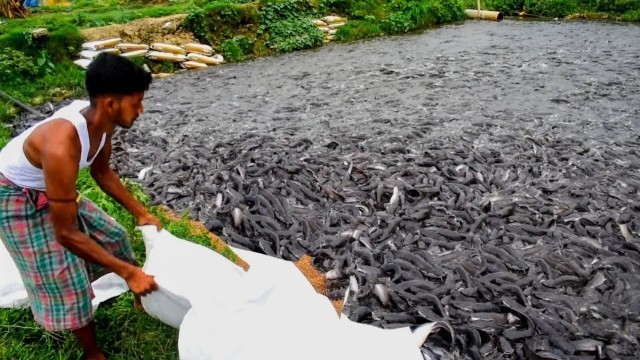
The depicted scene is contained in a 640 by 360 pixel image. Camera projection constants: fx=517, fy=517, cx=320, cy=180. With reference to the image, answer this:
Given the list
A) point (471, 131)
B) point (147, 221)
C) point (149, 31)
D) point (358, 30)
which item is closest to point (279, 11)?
point (358, 30)

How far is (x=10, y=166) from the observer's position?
7.51 feet

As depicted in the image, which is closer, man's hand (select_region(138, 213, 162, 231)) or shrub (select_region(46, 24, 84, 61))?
man's hand (select_region(138, 213, 162, 231))

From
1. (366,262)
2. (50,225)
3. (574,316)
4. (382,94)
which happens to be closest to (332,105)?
(382,94)

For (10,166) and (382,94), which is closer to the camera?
(10,166)

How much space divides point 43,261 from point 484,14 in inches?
679

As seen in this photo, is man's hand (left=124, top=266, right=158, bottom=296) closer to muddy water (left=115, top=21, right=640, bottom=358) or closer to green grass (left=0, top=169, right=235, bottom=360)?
green grass (left=0, top=169, right=235, bottom=360)

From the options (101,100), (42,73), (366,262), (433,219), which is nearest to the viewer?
(101,100)

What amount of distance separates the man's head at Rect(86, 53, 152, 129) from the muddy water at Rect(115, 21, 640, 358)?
1.98 m

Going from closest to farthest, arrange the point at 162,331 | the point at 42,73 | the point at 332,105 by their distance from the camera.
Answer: the point at 162,331, the point at 332,105, the point at 42,73

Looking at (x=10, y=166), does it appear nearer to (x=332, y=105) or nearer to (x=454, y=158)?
(x=454, y=158)

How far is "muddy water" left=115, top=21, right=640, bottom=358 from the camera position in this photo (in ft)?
12.2

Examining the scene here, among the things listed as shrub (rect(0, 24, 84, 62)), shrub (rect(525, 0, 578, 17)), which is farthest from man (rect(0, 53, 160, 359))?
shrub (rect(525, 0, 578, 17))

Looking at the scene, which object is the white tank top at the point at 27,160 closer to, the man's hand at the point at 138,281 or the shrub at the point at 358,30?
the man's hand at the point at 138,281

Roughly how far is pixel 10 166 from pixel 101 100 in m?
0.56
